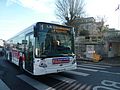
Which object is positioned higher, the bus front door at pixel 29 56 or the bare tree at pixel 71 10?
the bare tree at pixel 71 10

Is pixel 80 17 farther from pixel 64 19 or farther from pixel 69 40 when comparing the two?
pixel 69 40

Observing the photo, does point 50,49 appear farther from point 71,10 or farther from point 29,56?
point 71,10

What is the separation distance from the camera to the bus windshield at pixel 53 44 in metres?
→ 8.52

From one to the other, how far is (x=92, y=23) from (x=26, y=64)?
58679 mm

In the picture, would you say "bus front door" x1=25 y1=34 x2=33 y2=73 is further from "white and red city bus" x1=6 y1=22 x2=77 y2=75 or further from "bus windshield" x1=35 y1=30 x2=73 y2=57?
"bus windshield" x1=35 y1=30 x2=73 y2=57

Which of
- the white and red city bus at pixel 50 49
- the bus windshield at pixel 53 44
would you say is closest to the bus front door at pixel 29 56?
the white and red city bus at pixel 50 49

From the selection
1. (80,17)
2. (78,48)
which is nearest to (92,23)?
(80,17)

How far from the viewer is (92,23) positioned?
66.2 meters

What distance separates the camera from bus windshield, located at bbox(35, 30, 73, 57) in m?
8.52

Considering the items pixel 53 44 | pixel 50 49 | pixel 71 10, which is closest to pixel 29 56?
pixel 50 49

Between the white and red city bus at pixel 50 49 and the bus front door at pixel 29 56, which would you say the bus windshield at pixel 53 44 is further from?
the bus front door at pixel 29 56

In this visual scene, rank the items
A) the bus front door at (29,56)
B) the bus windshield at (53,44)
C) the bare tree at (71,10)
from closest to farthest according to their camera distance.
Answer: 1. the bus windshield at (53,44)
2. the bus front door at (29,56)
3. the bare tree at (71,10)

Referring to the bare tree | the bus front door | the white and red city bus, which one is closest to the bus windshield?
the white and red city bus

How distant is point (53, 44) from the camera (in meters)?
8.95
